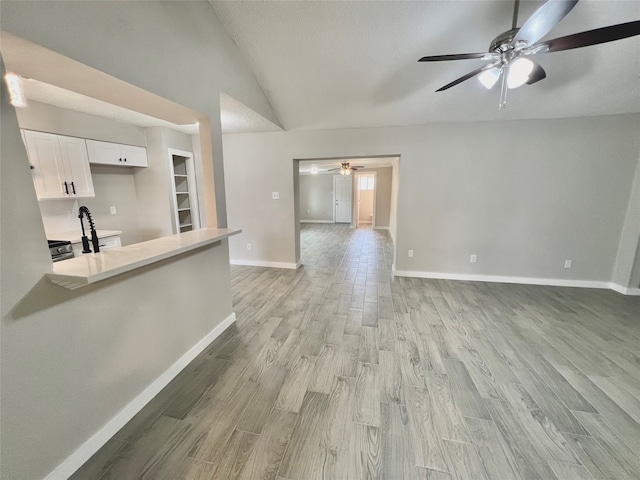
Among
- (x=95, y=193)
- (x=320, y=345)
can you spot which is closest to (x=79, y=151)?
(x=95, y=193)

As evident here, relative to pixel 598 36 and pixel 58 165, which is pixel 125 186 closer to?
pixel 58 165

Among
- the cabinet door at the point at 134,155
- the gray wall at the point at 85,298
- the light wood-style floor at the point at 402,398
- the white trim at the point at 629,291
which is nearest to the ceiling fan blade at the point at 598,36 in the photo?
the light wood-style floor at the point at 402,398

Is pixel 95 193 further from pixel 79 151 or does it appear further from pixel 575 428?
pixel 575 428

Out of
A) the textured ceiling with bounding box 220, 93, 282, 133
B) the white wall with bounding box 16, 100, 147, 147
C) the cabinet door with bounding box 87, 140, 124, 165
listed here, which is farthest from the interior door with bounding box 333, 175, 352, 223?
the cabinet door with bounding box 87, 140, 124, 165

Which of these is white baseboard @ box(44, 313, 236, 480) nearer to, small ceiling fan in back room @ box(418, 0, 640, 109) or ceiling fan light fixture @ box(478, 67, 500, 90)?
small ceiling fan in back room @ box(418, 0, 640, 109)

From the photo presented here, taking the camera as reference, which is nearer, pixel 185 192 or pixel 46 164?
pixel 46 164

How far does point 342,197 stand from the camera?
→ 10141 millimetres

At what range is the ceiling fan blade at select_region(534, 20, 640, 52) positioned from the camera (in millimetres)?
1328

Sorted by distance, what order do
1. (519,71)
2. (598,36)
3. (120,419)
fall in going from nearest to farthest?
(598,36) → (120,419) → (519,71)

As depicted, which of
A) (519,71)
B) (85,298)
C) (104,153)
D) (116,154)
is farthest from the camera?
(116,154)

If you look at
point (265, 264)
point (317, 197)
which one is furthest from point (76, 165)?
point (317, 197)

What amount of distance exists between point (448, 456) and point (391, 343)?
1.04 meters

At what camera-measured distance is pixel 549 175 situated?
3525mm

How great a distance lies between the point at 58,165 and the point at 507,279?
6.41 m
